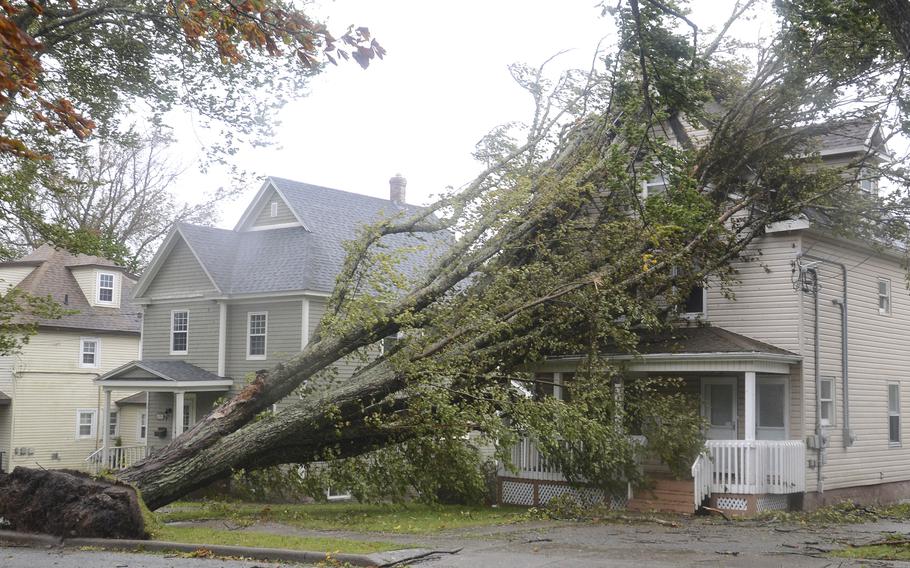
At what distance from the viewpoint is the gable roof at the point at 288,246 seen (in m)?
26.1

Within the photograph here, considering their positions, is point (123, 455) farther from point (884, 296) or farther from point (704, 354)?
point (884, 296)

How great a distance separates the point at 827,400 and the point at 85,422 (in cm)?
2567

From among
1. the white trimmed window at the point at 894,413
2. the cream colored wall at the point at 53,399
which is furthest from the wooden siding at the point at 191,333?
the white trimmed window at the point at 894,413

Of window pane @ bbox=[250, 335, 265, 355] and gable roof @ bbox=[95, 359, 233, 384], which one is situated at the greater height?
window pane @ bbox=[250, 335, 265, 355]

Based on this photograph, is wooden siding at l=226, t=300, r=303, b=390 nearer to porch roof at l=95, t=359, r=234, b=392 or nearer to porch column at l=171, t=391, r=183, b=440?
porch roof at l=95, t=359, r=234, b=392

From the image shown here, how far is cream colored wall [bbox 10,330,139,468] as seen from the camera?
3272cm

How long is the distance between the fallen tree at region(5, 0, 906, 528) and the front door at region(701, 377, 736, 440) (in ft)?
4.42

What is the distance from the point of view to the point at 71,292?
35375mm

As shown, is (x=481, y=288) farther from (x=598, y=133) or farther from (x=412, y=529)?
(x=412, y=529)

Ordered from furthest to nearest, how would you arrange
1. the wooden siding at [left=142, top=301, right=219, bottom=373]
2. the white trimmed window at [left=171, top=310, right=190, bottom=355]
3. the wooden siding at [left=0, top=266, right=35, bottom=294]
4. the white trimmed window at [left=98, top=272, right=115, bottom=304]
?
the white trimmed window at [left=98, top=272, right=115, bottom=304] → the wooden siding at [left=0, top=266, right=35, bottom=294] → the white trimmed window at [left=171, top=310, right=190, bottom=355] → the wooden siding at [left=142, top=301, right=219, bottom=373]

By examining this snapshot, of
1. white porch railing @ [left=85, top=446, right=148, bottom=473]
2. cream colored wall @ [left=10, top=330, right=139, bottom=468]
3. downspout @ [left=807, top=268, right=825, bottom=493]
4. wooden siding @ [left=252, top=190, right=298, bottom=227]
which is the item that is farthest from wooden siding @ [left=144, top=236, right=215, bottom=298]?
downspout @ [left=807, top=268, right=825, bottom=493]

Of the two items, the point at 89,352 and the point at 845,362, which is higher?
the point at 89,352

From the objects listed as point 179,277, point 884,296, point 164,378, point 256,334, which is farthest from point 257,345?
point 884,296

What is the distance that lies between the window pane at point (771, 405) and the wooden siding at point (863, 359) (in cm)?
53
